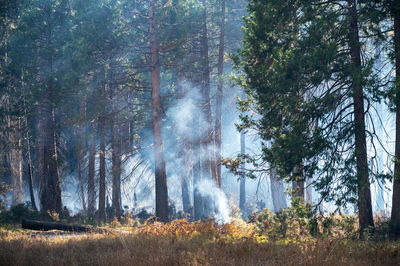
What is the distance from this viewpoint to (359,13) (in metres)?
11.0

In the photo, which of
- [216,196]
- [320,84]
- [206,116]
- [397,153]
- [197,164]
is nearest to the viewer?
[397,153]

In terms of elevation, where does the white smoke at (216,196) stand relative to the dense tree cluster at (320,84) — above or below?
below

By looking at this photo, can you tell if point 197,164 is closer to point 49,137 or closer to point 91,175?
point 91,175

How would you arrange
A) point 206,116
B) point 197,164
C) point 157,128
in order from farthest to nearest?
point 197,164, point 206,116, point 157,128

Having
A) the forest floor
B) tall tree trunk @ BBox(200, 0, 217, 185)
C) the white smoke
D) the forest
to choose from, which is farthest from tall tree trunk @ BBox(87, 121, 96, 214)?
the forest floor

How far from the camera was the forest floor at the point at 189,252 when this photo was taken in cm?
691

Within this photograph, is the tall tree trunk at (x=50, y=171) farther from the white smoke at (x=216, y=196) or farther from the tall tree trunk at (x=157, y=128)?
the white smoke at (x=216, y=196)

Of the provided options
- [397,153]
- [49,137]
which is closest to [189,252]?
[397,153]

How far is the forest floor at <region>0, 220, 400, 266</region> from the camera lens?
691 cm

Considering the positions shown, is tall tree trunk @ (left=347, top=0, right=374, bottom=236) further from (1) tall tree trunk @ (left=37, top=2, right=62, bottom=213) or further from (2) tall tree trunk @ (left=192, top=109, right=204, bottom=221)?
(1) tall tree trunk @ (left=37, top=2, right=62, bottom=213)

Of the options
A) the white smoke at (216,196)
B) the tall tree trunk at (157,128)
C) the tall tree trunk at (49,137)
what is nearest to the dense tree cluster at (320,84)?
the tall tree trunk at (157,128)

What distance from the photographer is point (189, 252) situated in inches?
275

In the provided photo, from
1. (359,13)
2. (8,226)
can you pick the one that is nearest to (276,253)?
(359,13)

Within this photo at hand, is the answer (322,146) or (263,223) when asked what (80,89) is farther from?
(322,146)
